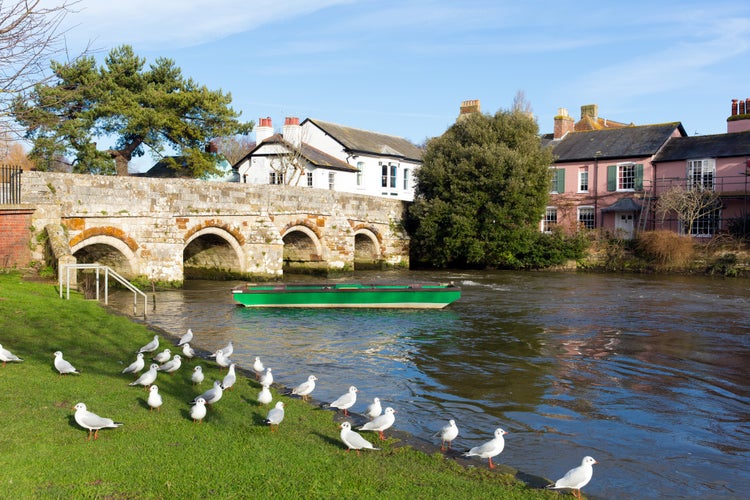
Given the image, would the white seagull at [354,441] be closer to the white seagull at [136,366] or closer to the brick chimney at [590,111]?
the white seagull at [136,366]

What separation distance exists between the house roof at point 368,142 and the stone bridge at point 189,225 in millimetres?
9959

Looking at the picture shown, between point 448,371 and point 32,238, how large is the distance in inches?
561

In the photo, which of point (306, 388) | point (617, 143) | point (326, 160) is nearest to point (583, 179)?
point (617, 143)

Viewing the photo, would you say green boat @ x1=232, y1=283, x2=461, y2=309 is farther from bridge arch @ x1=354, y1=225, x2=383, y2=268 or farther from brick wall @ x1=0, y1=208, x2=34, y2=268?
bridge arch @ x1=354, y1=225, x2=383, y2=268

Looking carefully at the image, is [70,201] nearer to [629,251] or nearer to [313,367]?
[313,367]

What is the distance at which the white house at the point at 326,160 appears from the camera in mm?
45312

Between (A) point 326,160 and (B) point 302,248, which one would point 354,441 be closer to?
(B) point 302,248

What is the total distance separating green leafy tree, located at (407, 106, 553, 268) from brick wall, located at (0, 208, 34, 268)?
24.3 meters

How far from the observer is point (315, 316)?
21.8 metres

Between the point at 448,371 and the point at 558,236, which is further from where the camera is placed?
the point at 558,236

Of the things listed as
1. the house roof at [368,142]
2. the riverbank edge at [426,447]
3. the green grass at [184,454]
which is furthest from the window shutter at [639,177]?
the green grass at [184,454]

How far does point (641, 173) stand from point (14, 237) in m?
37.4

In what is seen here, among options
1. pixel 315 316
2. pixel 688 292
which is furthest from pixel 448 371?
pixel 688 292

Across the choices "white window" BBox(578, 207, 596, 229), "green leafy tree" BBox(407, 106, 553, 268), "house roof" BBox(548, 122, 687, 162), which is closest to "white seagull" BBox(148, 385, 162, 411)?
"green leafy tree" BBox(407, 106, 553, 268)
